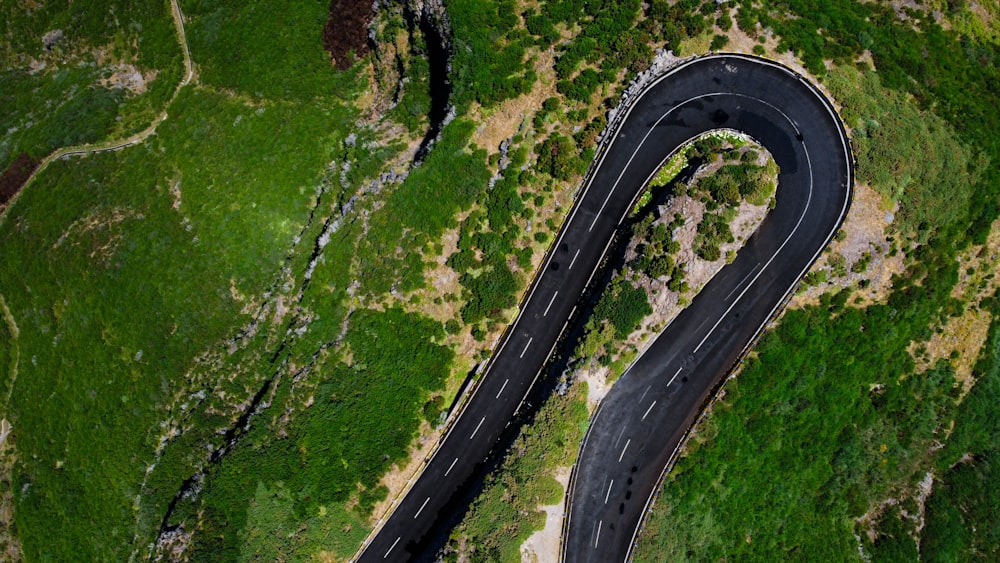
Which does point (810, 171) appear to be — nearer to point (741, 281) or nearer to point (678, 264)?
point (741, 281)

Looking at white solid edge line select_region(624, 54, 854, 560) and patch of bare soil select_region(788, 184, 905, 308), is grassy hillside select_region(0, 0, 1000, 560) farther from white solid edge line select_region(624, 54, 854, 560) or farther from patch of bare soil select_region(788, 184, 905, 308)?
white solid edge line select_region(624, 54, 854, 560)

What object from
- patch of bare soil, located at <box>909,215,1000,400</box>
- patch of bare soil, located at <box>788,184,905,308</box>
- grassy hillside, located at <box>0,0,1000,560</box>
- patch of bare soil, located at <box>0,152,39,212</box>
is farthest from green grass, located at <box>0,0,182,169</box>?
patch of bare soil, located at <box>909,215,1000,400</box>

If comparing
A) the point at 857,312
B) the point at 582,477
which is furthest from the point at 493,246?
the point at 857,312

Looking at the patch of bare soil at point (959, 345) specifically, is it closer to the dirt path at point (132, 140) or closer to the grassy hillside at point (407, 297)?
the grassy hillside at point (407, 297)

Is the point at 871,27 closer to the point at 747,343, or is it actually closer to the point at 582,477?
the point at 747,343

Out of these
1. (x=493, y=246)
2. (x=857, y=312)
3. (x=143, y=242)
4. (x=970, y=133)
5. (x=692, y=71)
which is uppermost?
(x=970, y=133)

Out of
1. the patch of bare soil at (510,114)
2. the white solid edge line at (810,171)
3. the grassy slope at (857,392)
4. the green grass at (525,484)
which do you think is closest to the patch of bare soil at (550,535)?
the green grass at (525,484)

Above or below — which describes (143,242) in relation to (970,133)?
below

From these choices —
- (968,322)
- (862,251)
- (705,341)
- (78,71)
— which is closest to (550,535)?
(705,341)
